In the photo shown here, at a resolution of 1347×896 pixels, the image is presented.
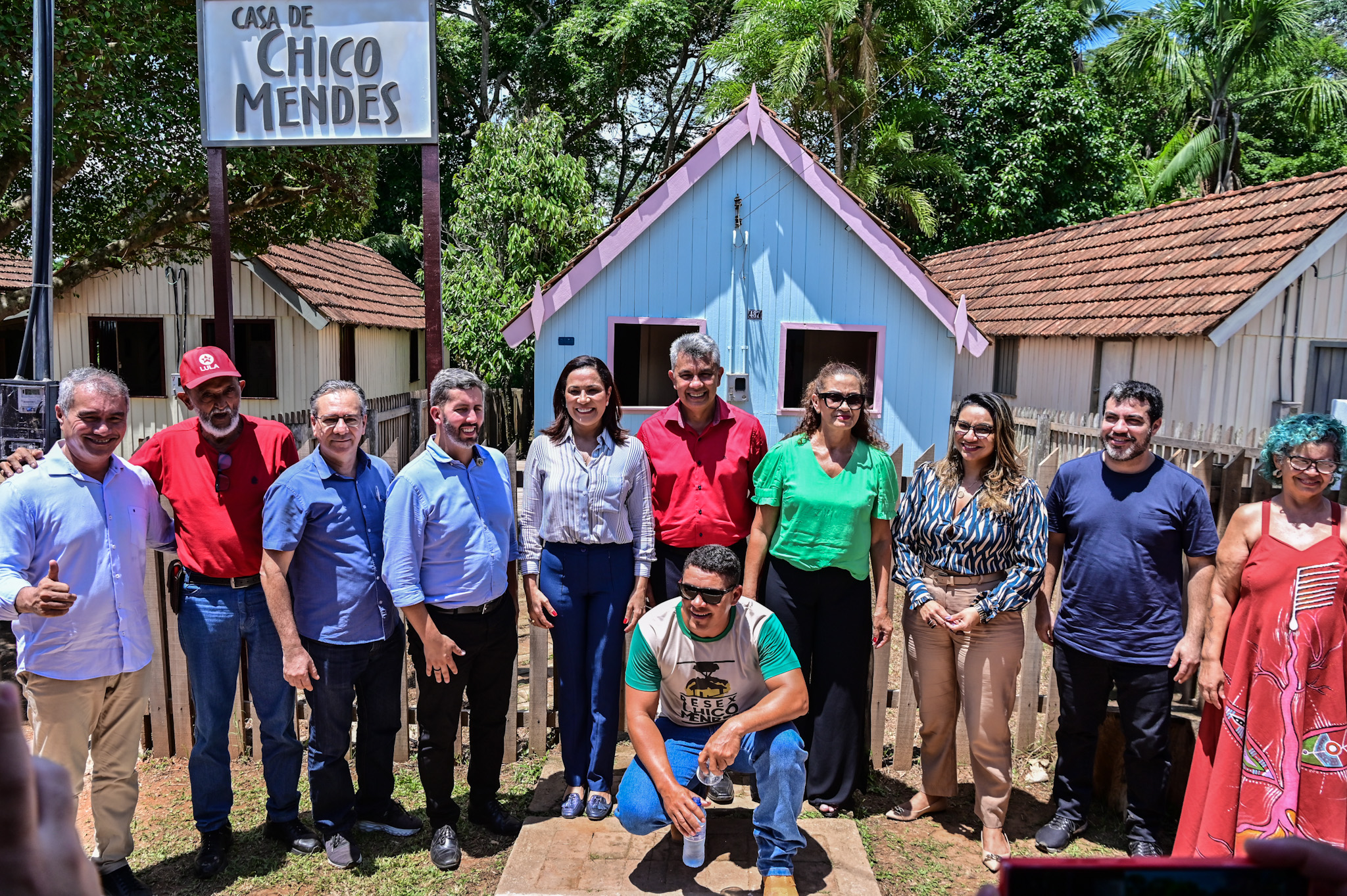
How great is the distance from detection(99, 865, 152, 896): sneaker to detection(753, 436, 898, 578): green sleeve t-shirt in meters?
2.85

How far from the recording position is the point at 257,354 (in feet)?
48.2

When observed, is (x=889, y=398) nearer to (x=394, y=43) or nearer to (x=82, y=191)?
(x=394, y=43)

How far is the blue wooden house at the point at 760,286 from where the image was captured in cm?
1091

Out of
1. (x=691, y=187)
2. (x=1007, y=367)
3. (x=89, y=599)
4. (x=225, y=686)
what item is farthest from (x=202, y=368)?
(x=1007, y=367)

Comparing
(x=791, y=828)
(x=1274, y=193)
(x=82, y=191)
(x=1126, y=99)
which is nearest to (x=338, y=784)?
(x=791, y=828)

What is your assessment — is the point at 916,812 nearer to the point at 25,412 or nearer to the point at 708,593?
the point at 708,593

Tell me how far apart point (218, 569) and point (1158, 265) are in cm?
1294

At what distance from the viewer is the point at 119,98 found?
9.16 m

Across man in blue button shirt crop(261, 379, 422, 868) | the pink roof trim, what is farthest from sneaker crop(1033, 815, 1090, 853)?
the pink roof trim

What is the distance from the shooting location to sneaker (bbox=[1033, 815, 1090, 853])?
378cm

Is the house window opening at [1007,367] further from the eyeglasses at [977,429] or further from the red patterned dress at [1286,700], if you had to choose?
the red patterned dress at [1286,700]

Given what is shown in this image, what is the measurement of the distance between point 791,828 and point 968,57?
21034 mm

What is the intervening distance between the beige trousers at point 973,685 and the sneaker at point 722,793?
3.04 ft

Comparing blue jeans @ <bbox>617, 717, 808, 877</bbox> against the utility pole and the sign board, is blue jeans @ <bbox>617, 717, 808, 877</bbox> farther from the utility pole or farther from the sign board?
the utility pole
